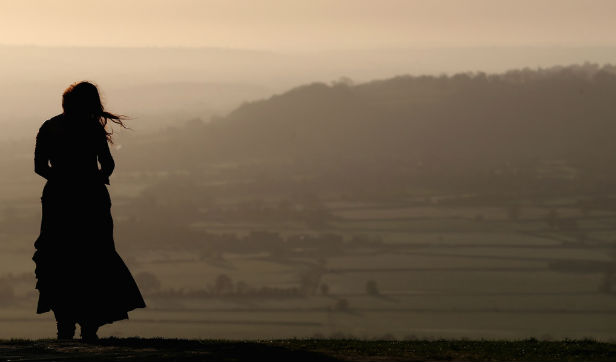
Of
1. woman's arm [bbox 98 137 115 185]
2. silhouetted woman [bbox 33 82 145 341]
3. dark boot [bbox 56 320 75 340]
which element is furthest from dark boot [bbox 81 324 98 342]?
woman's arm [bbox 98 137 115 185]

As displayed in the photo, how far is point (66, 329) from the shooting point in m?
14.5

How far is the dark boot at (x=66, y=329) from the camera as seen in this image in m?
14.4

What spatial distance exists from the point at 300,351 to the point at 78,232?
331 centimetres

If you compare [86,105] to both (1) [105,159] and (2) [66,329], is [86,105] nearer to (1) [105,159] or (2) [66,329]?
(1) [105,159]

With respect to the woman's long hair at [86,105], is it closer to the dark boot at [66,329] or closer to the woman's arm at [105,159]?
the woman's arm at [105,159]

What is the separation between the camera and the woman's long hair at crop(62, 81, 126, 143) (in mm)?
13750

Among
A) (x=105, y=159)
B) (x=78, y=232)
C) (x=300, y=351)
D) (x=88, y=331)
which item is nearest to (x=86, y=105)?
(x=105, y=159)

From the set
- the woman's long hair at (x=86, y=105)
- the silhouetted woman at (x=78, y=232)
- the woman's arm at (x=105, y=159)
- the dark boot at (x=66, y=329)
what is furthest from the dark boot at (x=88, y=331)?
the woman's long hair at (x=86, y=105)

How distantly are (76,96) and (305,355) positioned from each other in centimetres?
410

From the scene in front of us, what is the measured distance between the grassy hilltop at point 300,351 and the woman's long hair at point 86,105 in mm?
2545

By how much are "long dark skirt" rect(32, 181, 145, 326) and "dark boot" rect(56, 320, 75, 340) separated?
0.10m

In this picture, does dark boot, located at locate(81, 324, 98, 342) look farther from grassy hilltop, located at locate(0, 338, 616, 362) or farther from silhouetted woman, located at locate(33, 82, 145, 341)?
grassy hilltop, located at locate(0, 338, 616, 362)

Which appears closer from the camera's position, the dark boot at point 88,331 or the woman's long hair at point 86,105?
the woman's long hair at point 86,105

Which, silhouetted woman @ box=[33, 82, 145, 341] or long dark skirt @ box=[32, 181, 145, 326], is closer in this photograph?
silhouetted woman @ box=[33, 82, 145, 341]
